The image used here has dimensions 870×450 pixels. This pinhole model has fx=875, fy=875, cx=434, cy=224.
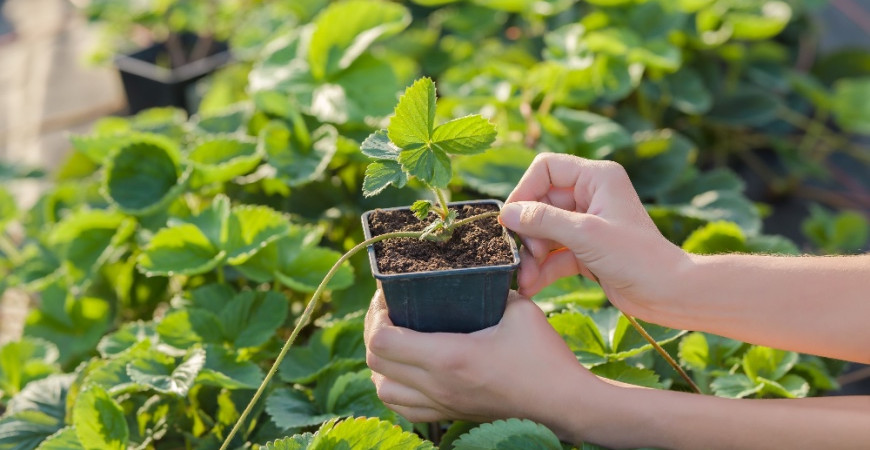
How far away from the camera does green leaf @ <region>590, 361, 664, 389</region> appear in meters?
1.01

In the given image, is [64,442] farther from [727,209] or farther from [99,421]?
[727,209]

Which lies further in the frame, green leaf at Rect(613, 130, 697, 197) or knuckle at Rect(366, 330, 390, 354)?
green leaf at Rect(613, 130, 697, 197)

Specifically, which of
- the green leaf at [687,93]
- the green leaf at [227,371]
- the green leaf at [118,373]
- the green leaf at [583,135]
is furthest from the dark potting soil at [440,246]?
the green leaf at [687,93]

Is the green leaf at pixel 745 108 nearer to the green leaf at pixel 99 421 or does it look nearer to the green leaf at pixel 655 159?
the green leaf at pixel 655 159

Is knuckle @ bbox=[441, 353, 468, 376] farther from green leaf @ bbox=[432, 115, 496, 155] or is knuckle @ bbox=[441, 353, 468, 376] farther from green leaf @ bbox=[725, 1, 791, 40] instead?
green leaf @ bbox=[725, 1, 791, 40]

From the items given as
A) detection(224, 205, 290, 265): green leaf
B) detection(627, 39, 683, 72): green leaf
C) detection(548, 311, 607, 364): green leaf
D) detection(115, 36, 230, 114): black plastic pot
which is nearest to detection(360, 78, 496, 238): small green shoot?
detection(548, 311, 607, 364): green leaf

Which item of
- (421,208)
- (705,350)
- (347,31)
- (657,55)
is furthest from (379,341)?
(657,55)

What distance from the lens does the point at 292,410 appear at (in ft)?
3.37

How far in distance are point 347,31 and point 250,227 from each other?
521 millimetres

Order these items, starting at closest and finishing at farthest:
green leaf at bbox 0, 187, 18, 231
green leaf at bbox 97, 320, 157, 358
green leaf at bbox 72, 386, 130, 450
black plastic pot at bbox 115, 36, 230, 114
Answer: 1. green leaf at bbox 72, 386, 130, 450
2. green leaf at bbox 97, 320, 157, 358
3. green leaf at bbox 0, 187, 18, 231
4. black plastic pot at bbox 115, 36, 230, 114

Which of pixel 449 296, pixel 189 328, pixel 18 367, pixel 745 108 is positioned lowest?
pixel 745 108

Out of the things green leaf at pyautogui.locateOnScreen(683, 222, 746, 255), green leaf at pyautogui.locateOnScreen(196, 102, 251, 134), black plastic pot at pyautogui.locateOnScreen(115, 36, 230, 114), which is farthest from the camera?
black plastic pot at pyautogui.locateOnScreen(115, 36, 230, 114)

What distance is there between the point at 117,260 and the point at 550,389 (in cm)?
92

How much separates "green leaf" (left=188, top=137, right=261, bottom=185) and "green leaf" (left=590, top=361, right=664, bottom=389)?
66 cm
